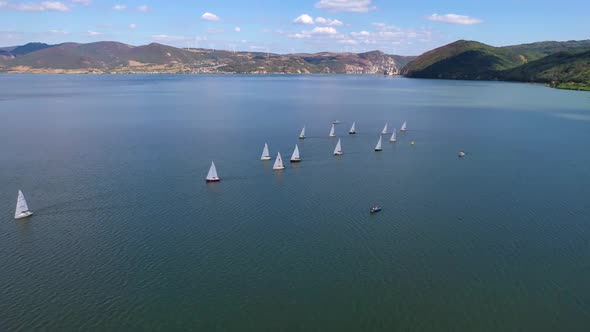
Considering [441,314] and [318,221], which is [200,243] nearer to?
[318,221]

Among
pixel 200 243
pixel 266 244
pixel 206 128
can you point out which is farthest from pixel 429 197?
pixel 206 128

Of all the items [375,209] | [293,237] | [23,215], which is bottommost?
[293,237]

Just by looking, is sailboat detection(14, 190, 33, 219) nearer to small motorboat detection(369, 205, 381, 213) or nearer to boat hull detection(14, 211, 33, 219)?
boat hull detection(14, 211, 33, 219)

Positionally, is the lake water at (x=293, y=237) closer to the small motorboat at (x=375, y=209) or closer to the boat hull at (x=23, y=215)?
the small motorboat at (x=375, y=209)

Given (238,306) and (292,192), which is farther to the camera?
(292,192)

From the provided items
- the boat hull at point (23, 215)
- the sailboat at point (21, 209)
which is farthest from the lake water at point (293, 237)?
the sailboat at point (21, 209)

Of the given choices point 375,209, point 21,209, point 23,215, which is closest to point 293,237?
point 375,209

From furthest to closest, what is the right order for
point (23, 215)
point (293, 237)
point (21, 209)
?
point (23, 215), point (21, 209), point (293, 237)

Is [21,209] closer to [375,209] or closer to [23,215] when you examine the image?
[23,215]
